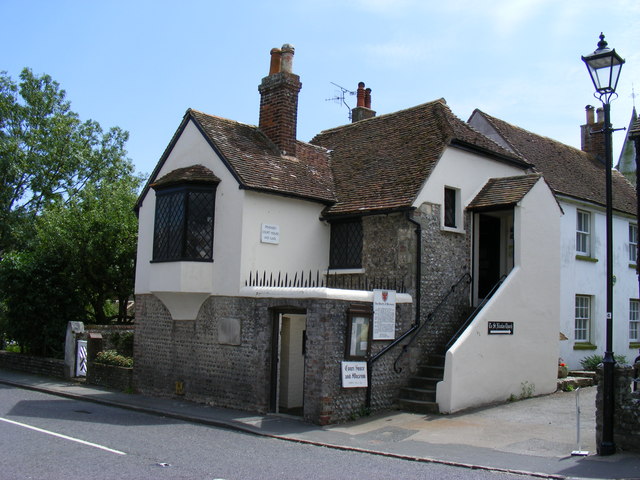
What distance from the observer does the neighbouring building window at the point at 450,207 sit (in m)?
15.5

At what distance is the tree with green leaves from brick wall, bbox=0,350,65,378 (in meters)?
11.7

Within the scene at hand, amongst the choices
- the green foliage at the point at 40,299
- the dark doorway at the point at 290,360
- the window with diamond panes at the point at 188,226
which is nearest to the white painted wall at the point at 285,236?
the window with diamond panes at the point at 188,226

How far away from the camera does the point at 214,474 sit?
25.9ft

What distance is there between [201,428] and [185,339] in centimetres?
361

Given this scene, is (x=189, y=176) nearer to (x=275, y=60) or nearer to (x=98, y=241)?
(x=275, y=60)

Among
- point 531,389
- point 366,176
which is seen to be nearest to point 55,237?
point 366,176

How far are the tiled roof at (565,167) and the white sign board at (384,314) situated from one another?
829cm

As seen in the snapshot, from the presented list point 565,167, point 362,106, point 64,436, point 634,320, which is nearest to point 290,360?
point 64,436

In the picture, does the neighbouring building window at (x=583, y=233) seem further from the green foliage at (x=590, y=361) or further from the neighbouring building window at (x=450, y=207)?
the neighbouring building window at (x=450, y=207)

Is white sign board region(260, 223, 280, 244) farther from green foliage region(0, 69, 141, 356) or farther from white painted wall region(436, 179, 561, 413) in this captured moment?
green foliage region(0, 69, 141, 356)

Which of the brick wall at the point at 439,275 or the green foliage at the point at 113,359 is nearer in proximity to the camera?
the brick wall at the point at 439,275

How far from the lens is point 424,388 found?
531 inches

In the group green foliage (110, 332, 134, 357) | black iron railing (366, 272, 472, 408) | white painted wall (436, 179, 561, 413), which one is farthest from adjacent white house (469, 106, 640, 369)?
green foliage (110, 332, 134, 357)

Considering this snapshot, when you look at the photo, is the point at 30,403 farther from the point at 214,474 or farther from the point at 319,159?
the point at 319,159
